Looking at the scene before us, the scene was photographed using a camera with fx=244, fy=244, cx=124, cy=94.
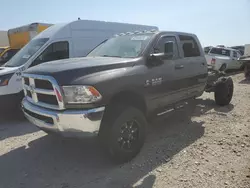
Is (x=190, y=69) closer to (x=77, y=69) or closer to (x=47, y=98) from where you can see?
(x=77, y=69)

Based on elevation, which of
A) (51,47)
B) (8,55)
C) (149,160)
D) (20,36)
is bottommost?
(149,160)

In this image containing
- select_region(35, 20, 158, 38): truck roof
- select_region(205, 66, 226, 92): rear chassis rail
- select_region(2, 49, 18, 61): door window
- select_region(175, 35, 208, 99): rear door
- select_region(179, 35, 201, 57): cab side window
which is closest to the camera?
select_region(175, 35, 208, 99): rear door

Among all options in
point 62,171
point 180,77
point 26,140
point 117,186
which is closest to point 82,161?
point 62,171

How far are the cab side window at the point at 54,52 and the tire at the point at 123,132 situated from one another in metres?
3.70

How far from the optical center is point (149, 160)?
13.0ft

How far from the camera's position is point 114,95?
140 inches

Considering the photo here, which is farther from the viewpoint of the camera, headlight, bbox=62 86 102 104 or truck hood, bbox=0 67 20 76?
truck hood, bbox=0 67 20 76

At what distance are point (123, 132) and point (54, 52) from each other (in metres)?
4.14

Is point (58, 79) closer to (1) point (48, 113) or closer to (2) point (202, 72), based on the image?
(1) point (48, 113)

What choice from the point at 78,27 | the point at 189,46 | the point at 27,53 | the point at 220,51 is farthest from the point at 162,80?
the point at 220,51

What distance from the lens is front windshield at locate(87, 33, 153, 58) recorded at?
4.39 metres

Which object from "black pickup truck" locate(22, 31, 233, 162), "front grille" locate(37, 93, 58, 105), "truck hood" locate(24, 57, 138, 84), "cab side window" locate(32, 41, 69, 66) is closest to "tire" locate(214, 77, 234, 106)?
"black pickup truck" locate(22, 31, 233, 162)

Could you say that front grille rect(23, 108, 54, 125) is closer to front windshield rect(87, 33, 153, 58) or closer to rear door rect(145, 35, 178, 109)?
rear door rect(145, 35, 178, 109)

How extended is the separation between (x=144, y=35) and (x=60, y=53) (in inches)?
132
